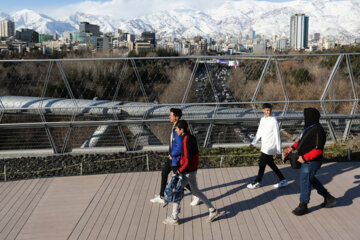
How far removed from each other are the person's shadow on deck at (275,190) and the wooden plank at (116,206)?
42.8 inches

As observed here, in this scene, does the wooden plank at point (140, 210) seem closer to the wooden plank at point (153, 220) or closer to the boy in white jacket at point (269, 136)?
the wooden plank at point (153, 220)

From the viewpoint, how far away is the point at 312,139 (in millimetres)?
5668

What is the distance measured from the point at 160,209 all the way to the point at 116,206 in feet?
2.42

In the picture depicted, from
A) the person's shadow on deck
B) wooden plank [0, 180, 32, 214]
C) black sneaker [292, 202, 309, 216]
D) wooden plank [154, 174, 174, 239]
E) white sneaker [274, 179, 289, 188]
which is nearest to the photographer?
wooden plank [154, 174, 174, 239]

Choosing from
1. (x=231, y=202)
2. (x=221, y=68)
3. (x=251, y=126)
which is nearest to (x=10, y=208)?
(x=231, y=202)

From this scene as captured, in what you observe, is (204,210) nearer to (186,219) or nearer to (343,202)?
(186,219)

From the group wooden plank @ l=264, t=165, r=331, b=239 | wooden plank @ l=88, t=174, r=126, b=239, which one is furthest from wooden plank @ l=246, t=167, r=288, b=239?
wooden plank @ l=88, t=174, r=126, b=239

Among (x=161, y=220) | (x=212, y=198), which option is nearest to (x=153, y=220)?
(x=161, y=220)

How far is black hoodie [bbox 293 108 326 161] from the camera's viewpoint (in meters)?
5.65

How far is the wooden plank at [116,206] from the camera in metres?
5.63

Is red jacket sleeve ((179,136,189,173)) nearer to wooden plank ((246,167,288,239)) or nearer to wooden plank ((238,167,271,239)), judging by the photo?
wooden plank ((238,167,271,239))

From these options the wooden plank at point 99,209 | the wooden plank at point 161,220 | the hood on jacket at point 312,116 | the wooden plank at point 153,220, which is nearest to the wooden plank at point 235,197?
the wooden plank at point 161,220

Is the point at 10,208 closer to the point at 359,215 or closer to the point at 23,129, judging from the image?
the point at 23,129

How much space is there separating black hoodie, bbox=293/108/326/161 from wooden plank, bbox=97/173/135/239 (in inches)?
117
